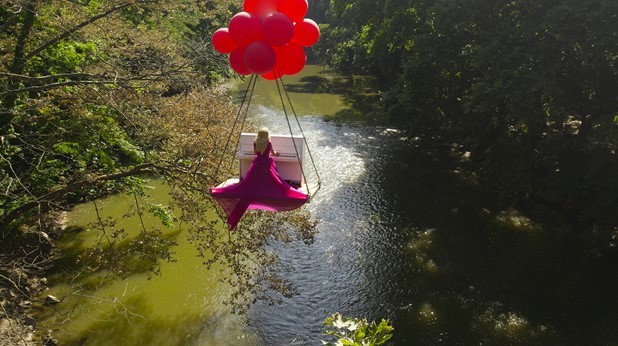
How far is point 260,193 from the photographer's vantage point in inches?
252

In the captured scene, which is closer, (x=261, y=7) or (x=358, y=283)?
(x=261, y=7)

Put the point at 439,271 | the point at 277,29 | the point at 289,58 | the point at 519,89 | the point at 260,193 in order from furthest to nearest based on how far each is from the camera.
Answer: the point at 519,89 < the point at 439,271 < the point at 260,193 < the point at 289,58 < the point at 277,29

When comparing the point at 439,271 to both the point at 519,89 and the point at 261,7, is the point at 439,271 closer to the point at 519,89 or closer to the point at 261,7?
the point at 519,89

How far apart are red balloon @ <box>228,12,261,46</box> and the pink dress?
1.73 metres

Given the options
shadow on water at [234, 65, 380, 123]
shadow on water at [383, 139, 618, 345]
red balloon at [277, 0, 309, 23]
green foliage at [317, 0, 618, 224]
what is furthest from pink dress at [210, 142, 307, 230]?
shadow on water at [234, 65, 380, 123]

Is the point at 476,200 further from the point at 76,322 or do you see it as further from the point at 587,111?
the point at 76,322

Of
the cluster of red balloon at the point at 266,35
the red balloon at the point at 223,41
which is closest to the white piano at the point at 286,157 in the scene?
the cluster of red balloon at the point at 266,35

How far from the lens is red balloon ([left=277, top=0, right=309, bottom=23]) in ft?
18.5

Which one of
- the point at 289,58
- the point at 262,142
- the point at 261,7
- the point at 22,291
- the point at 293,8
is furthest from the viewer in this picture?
the point at 22,291

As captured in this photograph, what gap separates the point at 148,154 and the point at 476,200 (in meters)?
11.5

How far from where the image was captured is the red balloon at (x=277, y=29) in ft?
17.3

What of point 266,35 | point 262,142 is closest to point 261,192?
point 262,142

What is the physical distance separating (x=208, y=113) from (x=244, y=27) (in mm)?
5559

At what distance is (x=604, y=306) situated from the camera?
1156cm
